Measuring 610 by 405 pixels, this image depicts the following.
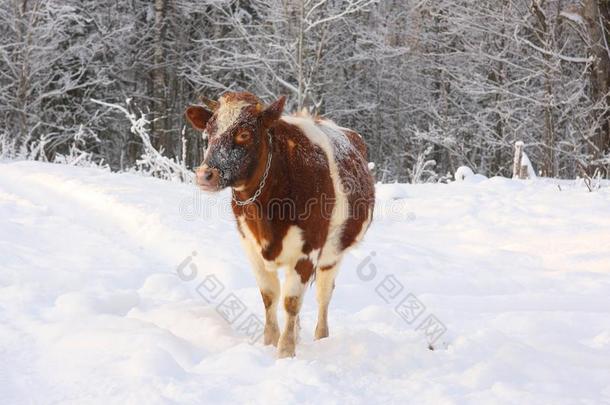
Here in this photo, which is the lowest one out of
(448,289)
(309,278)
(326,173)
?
(448,289)

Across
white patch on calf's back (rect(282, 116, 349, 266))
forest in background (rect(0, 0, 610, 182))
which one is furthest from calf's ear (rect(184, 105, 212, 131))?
forest in background (rect(0, 0, 610, 182))

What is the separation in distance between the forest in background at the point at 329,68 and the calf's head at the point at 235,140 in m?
10.6

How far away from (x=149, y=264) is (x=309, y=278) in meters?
2.46

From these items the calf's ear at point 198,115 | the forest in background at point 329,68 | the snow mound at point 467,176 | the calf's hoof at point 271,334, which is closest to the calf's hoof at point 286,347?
the calf's hoof at point 271,334

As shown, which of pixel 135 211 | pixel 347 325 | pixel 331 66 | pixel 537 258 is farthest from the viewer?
pixel 331 66

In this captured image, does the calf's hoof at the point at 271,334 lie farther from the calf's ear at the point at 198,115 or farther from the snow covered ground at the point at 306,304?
the calf's ear at the point at 198,115

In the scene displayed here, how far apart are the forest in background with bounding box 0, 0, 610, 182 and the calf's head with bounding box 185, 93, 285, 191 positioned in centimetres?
1062

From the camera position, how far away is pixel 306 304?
5.28 m

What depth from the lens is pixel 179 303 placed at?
15.4 feet

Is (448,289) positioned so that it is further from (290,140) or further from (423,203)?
(423,203)

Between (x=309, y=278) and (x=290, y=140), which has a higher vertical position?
(x=290, y=140)

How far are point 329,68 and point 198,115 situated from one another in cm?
1938

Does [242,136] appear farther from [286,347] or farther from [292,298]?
[286,347]

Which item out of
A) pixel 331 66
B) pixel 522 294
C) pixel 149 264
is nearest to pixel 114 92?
pixel 331 66
